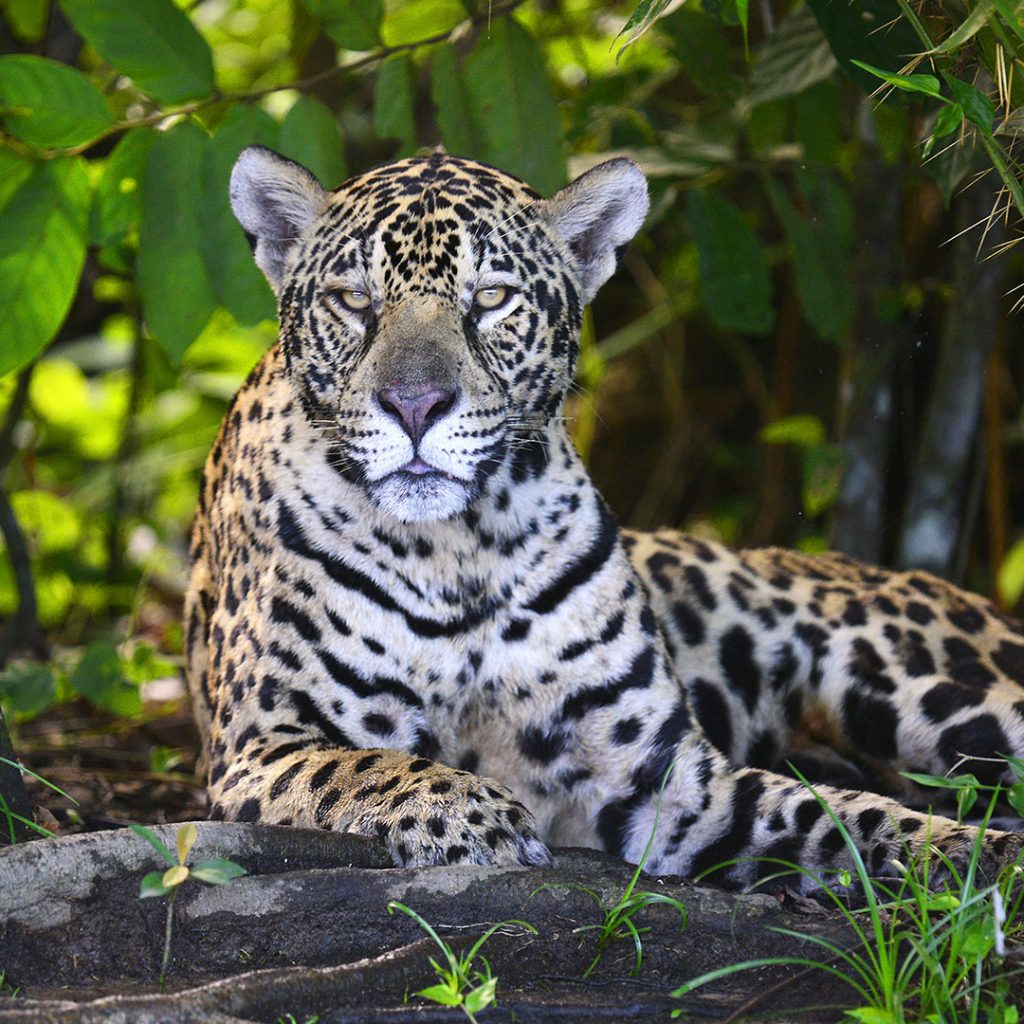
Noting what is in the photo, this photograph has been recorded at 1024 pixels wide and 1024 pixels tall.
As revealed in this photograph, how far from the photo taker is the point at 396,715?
4930 millimetres

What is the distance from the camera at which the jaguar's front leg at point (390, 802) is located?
4160 millimetres

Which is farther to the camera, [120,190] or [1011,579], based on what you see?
[1011,579]

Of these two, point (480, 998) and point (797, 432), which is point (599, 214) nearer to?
point (480, 998)

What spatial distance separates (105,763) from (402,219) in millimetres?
3814

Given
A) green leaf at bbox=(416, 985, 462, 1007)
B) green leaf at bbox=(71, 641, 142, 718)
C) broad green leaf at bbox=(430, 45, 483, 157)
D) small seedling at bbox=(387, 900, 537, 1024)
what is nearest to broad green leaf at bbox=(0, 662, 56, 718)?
green leaf at bbox=(71, 641, 142, 718)

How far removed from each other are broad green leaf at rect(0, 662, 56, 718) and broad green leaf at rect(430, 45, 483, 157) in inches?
112

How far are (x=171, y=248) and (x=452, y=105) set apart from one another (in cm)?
119

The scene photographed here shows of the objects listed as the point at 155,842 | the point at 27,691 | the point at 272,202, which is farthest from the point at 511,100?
the point at 155,842

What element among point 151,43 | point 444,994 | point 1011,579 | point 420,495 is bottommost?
point 1011,579

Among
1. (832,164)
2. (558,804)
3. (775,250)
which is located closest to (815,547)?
(775,250)

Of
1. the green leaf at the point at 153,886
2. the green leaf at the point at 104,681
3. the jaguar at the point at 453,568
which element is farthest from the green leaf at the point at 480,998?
the green leaf at the point at 104,681

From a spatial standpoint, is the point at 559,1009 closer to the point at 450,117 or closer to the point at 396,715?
the point at 396,715

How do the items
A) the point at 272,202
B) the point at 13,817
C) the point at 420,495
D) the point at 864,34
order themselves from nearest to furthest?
the point at 13,817 < the point at 420,495 < the point at 864,34 < the point at 272,202

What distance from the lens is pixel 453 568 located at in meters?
5.00
